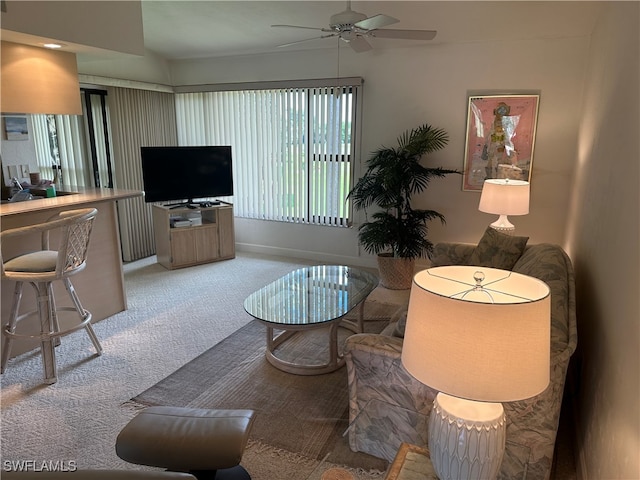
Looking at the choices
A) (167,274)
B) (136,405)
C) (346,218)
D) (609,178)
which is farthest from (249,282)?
(609,178)

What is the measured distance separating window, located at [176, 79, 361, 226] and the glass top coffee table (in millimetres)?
1917

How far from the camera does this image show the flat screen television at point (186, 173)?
5.07m

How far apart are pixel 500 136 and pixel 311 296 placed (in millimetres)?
2782

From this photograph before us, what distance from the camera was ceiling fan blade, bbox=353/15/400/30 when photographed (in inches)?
108

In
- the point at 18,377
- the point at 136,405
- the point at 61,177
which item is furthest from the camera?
the point at 61,177

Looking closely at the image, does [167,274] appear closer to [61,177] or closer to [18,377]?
[61,177]

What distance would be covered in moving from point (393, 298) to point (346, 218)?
1.39 meters

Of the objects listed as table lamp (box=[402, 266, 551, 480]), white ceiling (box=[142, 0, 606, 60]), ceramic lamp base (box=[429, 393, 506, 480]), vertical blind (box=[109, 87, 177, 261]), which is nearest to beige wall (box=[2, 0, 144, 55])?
white ceiling (box=[142, 0, 606, 60])

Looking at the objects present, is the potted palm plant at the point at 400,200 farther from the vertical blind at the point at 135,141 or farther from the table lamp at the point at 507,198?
the vertical blind at the point at 135,141

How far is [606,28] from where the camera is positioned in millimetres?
3080

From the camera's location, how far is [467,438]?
48.5 inches

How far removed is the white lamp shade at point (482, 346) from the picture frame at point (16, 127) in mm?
3953

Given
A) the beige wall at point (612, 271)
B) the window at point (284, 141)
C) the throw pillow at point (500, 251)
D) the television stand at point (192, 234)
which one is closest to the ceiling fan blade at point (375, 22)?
the beige wall at point (612, 271)

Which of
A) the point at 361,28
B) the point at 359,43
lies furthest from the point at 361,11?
the point at 361,28
